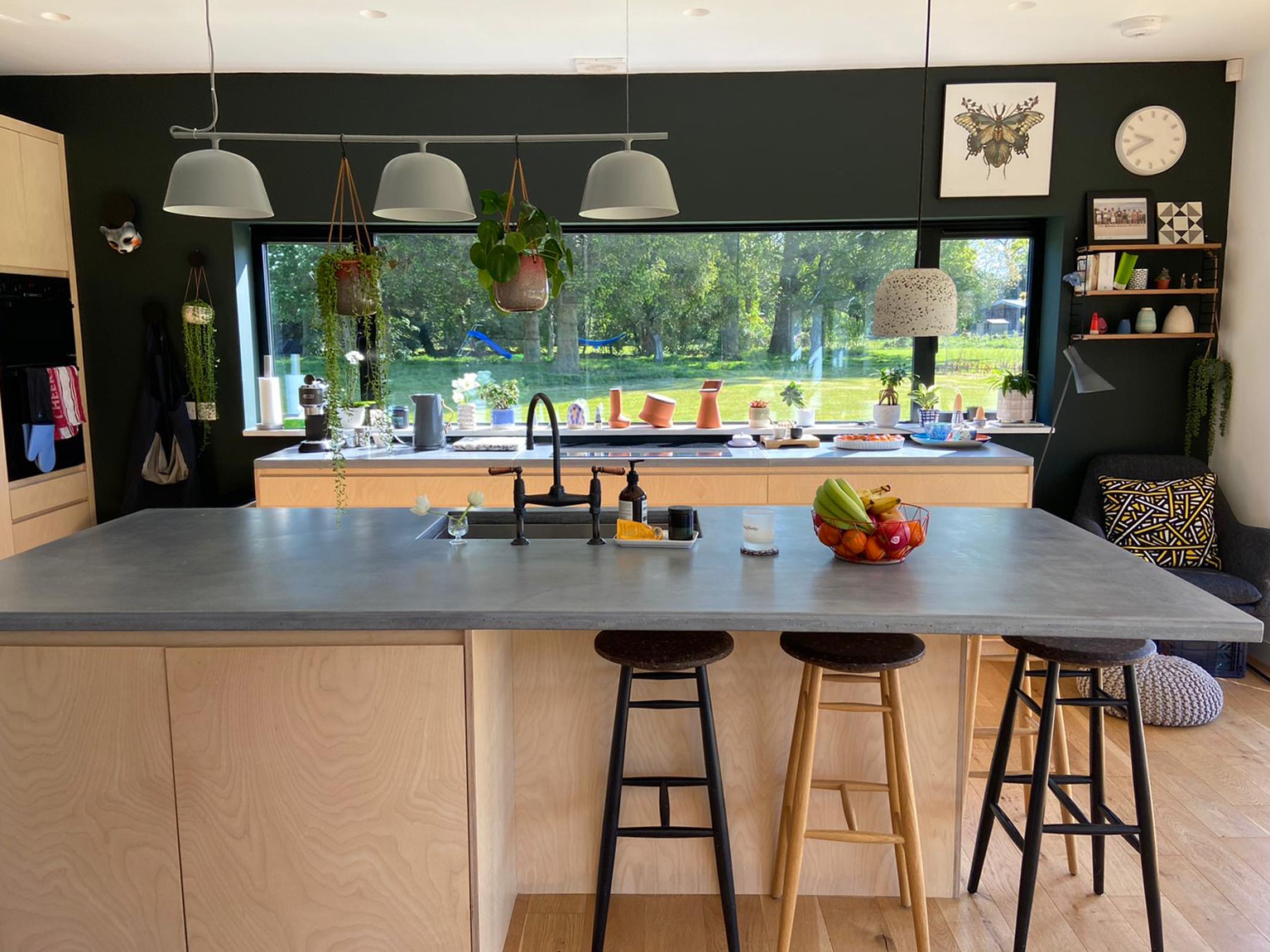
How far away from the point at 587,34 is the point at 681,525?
251 cm

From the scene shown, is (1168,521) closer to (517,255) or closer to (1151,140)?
(1151,140)

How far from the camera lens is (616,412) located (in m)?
5.07

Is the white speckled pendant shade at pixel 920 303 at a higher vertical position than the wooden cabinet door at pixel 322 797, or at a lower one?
higher

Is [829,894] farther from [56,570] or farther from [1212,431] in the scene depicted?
[1212,431]

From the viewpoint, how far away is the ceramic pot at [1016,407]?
483 cm

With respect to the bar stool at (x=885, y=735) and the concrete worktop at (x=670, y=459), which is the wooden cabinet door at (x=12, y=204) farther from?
the bar stool at (x=885, y=735)

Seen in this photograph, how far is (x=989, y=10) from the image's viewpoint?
12.2ft

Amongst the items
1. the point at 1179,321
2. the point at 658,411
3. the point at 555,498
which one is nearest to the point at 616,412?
the point at 658,411

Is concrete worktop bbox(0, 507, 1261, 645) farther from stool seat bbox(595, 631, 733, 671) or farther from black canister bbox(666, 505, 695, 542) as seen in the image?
stool seat bbox(595, 631, 733, 671)

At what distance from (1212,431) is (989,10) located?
7.62ft

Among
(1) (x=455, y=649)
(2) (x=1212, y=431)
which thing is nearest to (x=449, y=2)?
(1) (x=455, y=649)

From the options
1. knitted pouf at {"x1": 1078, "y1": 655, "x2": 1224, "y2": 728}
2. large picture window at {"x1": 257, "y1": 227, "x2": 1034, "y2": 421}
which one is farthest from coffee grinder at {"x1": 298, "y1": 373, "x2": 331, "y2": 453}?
knitted pouf at {"x1": 1078, "y1": 655, "x2": 1224, "y2": 728}

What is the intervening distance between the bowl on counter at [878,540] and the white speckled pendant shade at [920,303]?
711 millimetres

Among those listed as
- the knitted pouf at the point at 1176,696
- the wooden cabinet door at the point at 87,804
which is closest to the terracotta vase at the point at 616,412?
the knitted pouf at the point at 1176,696
